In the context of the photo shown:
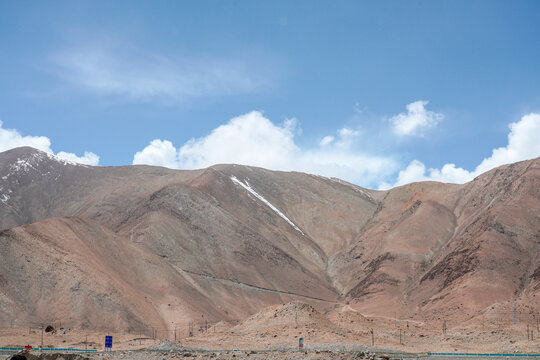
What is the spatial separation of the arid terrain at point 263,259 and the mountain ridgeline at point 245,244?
0.28 metres

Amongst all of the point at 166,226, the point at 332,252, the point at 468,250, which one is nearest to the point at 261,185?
the point at 332,252

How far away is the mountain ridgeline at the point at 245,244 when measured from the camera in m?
69.2

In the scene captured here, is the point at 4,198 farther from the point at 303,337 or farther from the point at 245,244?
the point at 303,337

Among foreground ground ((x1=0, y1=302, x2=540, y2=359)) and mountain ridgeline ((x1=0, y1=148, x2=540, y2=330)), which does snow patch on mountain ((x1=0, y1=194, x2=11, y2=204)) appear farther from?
foreground ground ((x1=0, y1=302, x2=540, y2=359))

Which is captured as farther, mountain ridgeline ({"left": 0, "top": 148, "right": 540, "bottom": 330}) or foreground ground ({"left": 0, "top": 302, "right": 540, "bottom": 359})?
mountain ridgeline ({"left": 0, "top": 148, "right": 540, "bottom": 330})

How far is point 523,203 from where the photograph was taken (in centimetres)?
9856

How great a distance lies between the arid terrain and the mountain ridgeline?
0.28m

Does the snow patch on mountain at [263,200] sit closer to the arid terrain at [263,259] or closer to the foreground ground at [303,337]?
the arid terrain at [263,259]

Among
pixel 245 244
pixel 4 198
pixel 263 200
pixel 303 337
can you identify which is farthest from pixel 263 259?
pixel 4 198

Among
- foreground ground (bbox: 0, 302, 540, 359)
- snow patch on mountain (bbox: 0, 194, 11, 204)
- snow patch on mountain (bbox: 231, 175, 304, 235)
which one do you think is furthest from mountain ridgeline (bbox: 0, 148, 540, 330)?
foreground ground (bbox: 0, 302, 540, 359)

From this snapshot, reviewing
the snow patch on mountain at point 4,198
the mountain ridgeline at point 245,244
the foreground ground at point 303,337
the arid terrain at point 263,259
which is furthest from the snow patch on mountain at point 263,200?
the foreground ground at point 303,337

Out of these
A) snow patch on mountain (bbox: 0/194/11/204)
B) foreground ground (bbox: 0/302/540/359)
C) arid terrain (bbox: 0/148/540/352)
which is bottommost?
foreground ground (bbox: 0/302/540/359)

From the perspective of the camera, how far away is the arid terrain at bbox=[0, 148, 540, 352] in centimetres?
5900

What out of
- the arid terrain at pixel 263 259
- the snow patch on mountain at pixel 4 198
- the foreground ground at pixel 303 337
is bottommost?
the foreground ground at pixel 303 337
